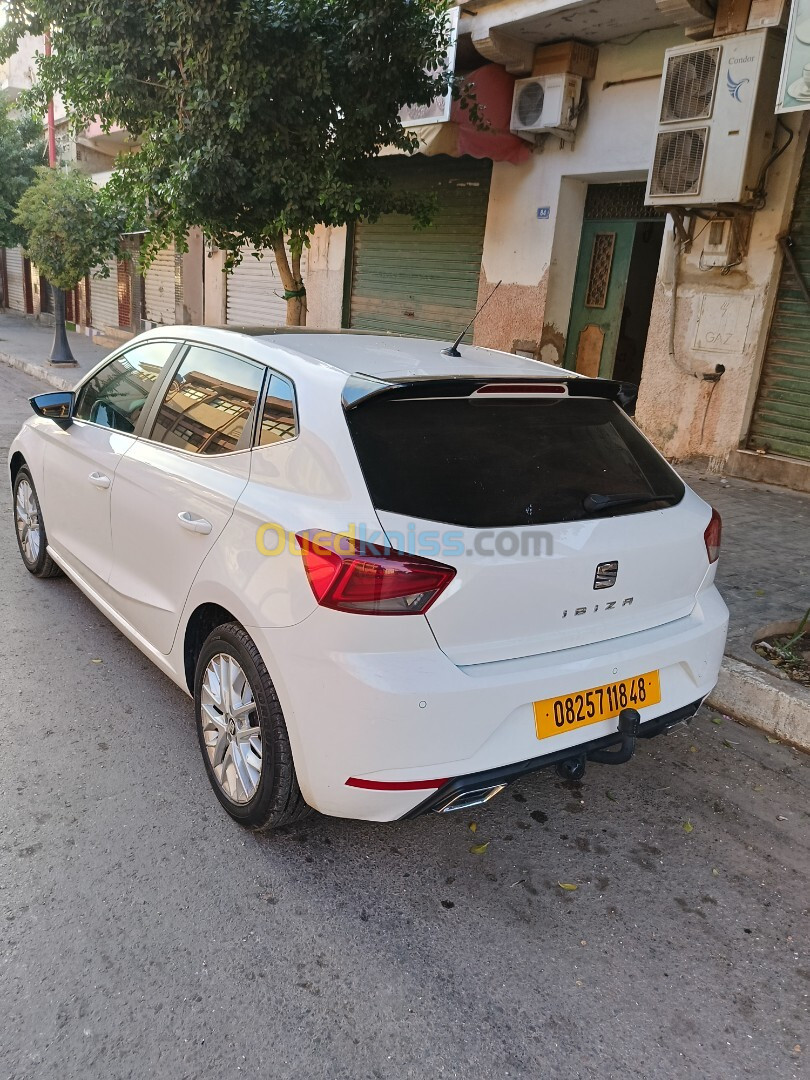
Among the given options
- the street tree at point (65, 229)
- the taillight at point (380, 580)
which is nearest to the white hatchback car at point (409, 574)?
the taillight at point (380, 580)

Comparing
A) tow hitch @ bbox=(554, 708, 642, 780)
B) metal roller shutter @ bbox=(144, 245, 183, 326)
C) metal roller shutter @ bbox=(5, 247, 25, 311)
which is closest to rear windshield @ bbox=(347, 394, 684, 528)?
tow hitch @ bbox=(554, 708, 642, 780)

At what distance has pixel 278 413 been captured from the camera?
2.76 metres

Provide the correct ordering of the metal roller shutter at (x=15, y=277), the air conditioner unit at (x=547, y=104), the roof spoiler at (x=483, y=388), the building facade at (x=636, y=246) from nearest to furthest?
1. the roof spoiler at (x=483, y=388)
2. the building facade at (x=636, y=246)
3. the air conditioner unit at (x=547, y=104)
4. the metal roller shutter at (x=15, y=277)

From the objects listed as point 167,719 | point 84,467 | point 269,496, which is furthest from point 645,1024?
point 84,467

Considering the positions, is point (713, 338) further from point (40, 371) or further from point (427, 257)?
point (40, 371)

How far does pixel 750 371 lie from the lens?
25.0 feet

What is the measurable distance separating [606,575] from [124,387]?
8.25ft

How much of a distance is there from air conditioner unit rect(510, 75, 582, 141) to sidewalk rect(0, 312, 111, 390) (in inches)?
313

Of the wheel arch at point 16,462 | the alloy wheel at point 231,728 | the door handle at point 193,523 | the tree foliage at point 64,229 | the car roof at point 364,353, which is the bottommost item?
the alloy wheel at point 231,728

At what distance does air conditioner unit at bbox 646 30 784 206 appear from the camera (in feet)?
21.8

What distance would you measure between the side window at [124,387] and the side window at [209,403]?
0.82 feet

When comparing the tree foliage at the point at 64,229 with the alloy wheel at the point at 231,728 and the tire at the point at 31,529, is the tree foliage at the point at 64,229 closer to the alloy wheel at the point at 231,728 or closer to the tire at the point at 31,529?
the tire at the point at 31,529

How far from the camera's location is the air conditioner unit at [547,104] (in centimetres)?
884

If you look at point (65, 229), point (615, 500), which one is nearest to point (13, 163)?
point (65, 229)
